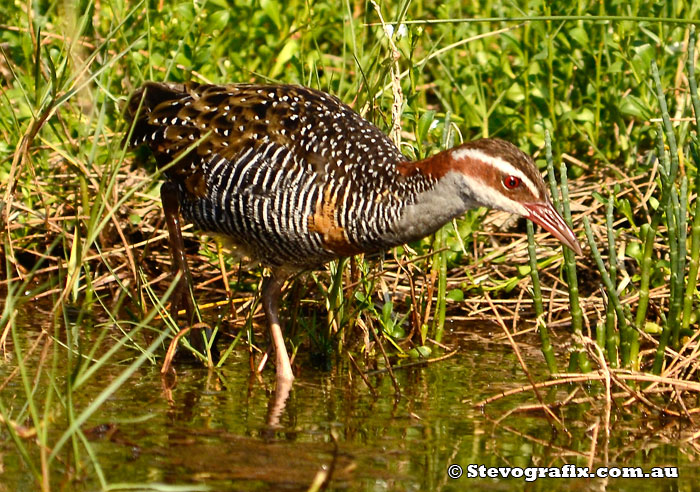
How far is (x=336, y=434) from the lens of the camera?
4410mm

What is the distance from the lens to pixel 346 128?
5.21m

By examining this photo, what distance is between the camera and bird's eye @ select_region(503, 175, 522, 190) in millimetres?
4699

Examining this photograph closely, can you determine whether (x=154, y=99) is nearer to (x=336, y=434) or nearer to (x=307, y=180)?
(x=307, y=180)

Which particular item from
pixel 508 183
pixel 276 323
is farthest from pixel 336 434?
pixel 508 183

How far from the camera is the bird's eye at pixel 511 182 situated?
470cm

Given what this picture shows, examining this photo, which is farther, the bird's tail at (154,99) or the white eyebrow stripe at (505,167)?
the bird's tail at (154,99)

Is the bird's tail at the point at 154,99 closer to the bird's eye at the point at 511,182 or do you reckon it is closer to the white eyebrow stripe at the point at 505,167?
the white eyebrow stripe at the point at 505,167

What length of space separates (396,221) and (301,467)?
135cm

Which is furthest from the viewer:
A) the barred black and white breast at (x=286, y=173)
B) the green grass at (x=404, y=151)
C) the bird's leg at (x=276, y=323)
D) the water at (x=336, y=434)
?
the green grass at (x=404, y=151)

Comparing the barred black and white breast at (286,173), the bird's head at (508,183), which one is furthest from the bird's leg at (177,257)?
the bird's head at (508,183)

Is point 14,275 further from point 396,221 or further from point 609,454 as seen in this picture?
point 609,454

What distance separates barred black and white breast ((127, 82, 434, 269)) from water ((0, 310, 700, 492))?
26.6 inches

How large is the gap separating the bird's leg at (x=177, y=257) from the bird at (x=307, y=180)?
0.07 meters

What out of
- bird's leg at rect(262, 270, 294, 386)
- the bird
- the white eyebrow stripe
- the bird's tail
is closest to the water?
bird's leg at rect(262, 270, 294, 386)
